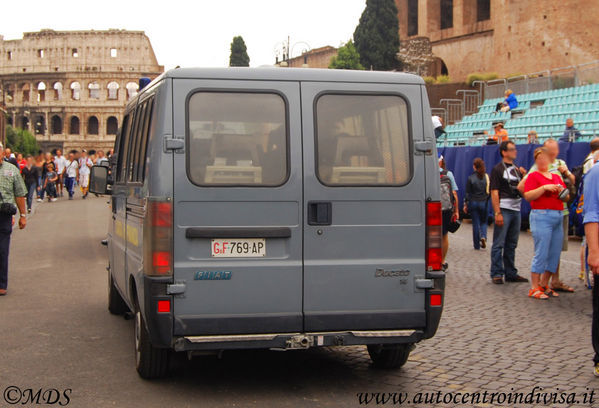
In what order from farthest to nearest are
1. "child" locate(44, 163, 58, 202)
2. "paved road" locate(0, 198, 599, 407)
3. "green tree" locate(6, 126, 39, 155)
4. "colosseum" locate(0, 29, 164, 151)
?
"colosseum" locate(0, 29, 164, 151)
"green tree" locate(6, 126, 39, 155)
"child" locate(44, 163, 58, 202)
"paved road" locate(0, 198, 599, 407)

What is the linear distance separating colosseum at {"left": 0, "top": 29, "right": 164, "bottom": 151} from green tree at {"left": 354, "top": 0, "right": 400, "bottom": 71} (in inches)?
3022

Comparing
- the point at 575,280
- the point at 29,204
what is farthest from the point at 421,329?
the point at 29,204

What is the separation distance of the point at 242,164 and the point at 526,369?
2.86 meters

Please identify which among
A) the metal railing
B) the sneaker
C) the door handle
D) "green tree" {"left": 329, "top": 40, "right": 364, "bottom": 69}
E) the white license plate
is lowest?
the sneaker

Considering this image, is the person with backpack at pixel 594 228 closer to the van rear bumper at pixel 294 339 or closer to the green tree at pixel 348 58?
the van rear bumper at pixel 294 339

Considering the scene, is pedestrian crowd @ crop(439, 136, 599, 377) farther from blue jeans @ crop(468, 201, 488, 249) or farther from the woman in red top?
blue jeans @ crop(468, 201, 488, 249)

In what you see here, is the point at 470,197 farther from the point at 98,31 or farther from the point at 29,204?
the point at 98,31

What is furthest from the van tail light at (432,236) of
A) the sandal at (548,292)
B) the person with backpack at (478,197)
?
the person with backpack at (478,197)

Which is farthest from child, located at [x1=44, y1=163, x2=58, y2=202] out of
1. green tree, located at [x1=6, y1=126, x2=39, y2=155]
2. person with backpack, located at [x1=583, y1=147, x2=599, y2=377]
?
green tree, located at [x1=6, y1=126, x2=39, y2=155]

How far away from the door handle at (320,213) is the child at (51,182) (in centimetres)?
2990

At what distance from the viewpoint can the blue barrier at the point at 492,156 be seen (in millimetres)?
18750

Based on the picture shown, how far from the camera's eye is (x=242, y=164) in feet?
18.7

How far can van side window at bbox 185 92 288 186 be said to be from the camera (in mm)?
5629

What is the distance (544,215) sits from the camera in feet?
33.6
